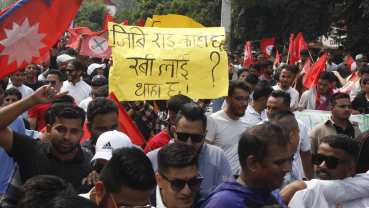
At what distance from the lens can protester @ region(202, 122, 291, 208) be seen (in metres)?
2.66

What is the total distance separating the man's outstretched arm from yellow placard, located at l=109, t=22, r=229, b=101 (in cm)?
195

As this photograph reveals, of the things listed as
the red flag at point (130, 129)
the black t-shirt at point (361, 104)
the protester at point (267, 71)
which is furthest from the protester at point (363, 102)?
the red flag at point (130, 129)

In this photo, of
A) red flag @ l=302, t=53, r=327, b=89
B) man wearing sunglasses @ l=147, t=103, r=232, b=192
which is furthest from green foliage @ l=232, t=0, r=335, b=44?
man wearing sunglasses @ l=147, t=103, r=232, b=192

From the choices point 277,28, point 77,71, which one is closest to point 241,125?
point 77,71

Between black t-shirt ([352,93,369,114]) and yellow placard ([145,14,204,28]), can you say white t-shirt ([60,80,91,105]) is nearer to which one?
yellow placard ([145,14,204,28])

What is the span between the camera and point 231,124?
17.3 ft

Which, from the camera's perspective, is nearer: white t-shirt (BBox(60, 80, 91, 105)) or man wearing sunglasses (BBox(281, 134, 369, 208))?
man wearing sunglasses (BBox(281, 134, 369, 208))

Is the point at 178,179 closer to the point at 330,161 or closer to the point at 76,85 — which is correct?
the point at 330,161

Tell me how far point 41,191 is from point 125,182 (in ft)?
1.40

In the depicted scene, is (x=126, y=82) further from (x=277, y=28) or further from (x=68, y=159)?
(x=277, y=28)

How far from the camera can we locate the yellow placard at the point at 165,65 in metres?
5.59

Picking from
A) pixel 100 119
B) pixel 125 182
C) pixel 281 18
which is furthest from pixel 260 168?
pixel 281 18

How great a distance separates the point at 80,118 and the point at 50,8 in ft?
4.47

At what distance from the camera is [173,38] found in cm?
600
